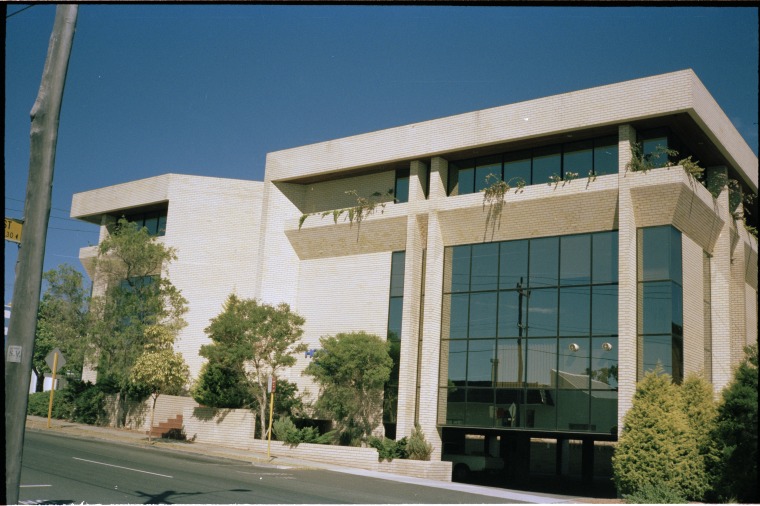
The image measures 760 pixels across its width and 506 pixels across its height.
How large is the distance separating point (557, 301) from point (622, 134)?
6.27 m

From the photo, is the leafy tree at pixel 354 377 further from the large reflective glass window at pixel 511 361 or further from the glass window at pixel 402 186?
the glass window at pixel 402 186

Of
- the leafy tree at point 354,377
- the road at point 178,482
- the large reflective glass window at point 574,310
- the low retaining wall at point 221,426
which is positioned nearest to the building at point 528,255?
the large reflective glass window at point 574,310

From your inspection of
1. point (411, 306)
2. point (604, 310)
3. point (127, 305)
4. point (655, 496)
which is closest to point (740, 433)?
point (655, 496)

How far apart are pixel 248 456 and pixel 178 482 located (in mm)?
10123

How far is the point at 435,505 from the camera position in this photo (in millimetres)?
17516

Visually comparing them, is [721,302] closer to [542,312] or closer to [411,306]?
[542,312]

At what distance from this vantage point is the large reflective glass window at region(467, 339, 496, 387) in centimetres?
2816

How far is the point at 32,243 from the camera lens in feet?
27.3

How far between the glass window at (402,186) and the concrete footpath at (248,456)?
11.6 meters

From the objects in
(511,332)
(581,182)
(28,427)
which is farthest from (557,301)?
(28,427)

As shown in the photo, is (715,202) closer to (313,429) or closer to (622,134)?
(622,134)

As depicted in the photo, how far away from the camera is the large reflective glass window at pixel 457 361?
2902 cm

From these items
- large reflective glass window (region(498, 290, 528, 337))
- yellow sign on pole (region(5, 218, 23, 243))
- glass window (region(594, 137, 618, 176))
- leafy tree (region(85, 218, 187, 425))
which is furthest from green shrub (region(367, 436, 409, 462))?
yellow sign on pole (region(5, 218, 23, 243))

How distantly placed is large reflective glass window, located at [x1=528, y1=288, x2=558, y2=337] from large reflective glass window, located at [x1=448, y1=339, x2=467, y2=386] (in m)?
3.03
